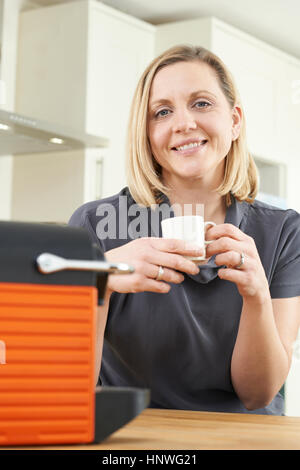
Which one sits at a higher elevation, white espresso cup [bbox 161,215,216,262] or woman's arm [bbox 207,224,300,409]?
white espresso cup [bbox 161,215,216,262]

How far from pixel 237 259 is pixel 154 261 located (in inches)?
4.8

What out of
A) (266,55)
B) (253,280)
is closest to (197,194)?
(253,280)

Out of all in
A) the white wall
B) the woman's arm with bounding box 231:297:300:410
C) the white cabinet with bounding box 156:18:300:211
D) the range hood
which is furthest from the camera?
the white cabinet with bounding box 156:18:300:211

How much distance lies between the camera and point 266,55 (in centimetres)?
454

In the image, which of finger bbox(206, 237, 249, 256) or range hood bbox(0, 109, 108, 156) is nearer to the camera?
finger bbox(206, 237, 249, 256)

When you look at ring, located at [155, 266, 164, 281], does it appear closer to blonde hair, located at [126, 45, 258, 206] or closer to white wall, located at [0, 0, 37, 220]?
blonde hair, located at [126, 45, 258, 206]

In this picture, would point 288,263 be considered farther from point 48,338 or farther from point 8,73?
point 8,73

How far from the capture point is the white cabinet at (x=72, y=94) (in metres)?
3.68

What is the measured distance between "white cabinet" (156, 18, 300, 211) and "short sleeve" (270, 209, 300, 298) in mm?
2799

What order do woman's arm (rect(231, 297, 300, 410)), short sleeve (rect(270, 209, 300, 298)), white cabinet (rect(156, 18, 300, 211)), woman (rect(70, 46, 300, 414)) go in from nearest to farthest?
1. woman's arm (rect(231, 297, 300, 410))
2. woman (rect(70, 46, 300, 414))
3. short sleeve (rect(270, 209, 300, 298))
4. white cabinet (rect(156, 18, 300, 211))

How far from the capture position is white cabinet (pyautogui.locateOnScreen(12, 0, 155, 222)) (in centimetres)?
368

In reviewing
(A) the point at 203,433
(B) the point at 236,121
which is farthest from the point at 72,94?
(A) the point at 203,433

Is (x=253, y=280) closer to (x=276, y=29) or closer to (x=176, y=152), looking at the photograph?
(x=176, y=152)

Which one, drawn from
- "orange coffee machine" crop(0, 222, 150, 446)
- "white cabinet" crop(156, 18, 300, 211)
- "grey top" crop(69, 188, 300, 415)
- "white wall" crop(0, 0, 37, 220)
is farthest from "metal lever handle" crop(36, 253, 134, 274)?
"white cabinet" crop(156, 18, 300, 211)
